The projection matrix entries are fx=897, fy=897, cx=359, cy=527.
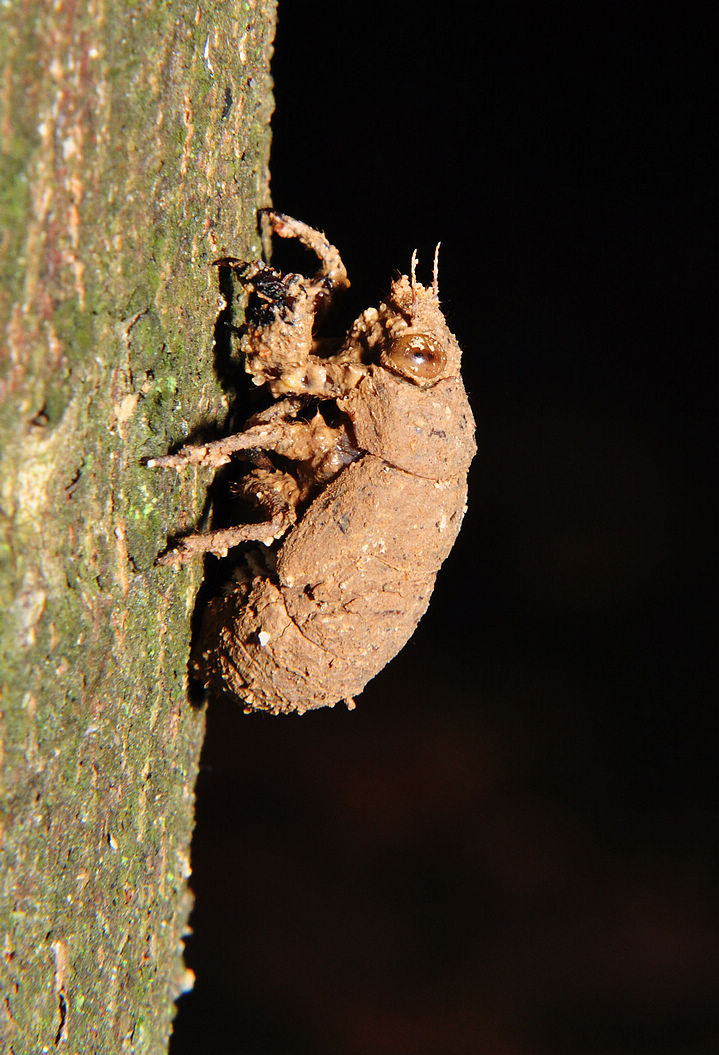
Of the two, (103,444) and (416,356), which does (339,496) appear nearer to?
(416,356)

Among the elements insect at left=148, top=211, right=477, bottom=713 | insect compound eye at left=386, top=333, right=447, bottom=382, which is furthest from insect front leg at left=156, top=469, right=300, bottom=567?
insect compound eye at left=386, top=333, right=447, bottom=382

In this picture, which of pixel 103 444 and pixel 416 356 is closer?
pixel 103 444

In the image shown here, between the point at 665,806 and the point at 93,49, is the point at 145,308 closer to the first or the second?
the point at 93,49

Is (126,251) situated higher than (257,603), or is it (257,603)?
(126,251)

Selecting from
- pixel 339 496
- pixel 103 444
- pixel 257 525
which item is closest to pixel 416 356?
pixel 339 496

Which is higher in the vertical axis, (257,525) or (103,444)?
(103,444)

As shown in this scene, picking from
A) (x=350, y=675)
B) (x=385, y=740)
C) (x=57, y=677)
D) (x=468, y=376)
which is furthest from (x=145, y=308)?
(x=385, y=740)

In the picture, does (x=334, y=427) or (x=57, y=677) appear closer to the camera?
(x=57, y=677)
